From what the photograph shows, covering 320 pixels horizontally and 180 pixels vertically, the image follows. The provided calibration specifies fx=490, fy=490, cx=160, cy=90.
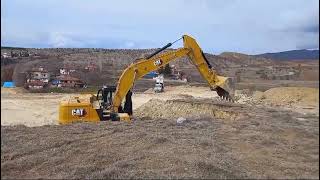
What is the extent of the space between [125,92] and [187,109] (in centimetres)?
524

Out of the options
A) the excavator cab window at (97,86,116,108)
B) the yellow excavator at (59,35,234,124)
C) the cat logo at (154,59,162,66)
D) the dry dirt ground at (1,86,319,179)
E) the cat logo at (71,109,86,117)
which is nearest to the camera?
the dry dirt ground at (1,86,319,179)

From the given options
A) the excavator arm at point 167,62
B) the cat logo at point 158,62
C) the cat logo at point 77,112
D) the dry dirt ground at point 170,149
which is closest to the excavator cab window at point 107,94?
the excavator arm at point 167,62

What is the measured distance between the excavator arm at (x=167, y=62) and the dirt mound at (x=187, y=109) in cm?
76

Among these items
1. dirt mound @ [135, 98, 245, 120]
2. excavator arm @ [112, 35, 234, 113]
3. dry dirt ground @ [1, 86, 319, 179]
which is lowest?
dirt mound @ [135, 98, 245, 120]

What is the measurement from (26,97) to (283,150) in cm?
2628

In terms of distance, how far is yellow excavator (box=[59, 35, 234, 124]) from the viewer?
14.5 metres

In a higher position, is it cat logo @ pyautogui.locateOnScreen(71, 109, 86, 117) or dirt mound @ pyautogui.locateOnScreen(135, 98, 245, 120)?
cat logo @ pyautogui.locateOnScreen(71, 109, 86, 117)

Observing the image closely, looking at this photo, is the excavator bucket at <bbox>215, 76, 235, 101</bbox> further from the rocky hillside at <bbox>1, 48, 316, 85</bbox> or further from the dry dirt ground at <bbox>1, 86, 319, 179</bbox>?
the rocky hillside at <bbox>1, 48, 316, 85</bbox>

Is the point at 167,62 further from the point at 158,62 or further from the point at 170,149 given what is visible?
the point at 170,149

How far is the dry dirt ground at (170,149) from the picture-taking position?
409cm

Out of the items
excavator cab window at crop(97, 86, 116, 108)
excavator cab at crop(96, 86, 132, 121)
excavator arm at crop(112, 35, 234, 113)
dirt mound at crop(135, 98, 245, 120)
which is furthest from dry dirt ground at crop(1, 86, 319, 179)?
dirt mound at crop(135, 98, 245, 120)

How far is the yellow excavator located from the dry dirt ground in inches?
31.5

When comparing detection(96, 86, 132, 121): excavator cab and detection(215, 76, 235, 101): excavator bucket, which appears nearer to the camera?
detection(96, 86, 132, 121): excavator cab

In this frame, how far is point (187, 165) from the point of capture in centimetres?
741
